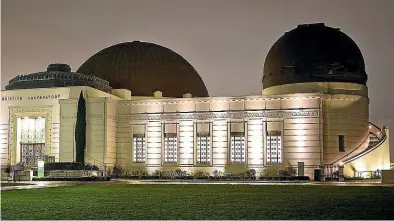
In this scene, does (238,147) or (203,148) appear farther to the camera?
(203,148)

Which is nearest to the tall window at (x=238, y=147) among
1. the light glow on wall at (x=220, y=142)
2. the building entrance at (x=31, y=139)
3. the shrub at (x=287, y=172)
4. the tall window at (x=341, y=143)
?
the light glow on wall at (x=220, y=142)

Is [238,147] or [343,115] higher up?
[343,115]

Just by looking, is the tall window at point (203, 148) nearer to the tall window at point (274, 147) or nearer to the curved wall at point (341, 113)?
the tall window at point (274, 147)

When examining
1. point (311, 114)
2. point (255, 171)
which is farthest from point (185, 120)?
point (311, 114)

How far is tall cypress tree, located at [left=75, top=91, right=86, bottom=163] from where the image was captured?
4881cm

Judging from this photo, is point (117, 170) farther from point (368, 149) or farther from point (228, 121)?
point (368, 149)

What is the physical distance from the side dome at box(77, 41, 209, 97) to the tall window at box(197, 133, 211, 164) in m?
12.2

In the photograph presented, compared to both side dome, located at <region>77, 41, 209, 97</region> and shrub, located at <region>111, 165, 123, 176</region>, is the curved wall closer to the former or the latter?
side dome, located at <region>77, 41, 209, 97</region>

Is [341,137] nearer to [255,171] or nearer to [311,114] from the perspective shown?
[311,114]

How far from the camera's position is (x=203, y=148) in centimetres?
4866

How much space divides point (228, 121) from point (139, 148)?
8759 mm

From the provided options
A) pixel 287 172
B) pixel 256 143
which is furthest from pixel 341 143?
pixel 256 143

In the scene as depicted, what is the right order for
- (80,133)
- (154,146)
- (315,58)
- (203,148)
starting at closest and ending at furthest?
(203,148)
(315,58)
(80,133)
(154,146)

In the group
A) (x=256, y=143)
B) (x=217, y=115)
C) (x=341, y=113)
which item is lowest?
(x=256, y=143)
